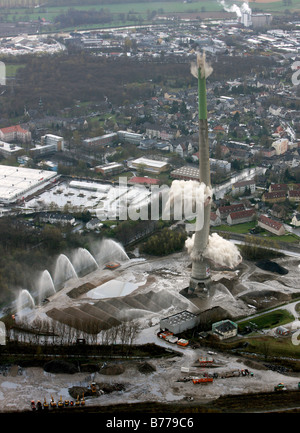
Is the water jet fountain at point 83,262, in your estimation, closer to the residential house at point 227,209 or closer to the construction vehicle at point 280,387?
the residential house at point 227,209

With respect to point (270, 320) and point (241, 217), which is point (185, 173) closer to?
point (241, 217)

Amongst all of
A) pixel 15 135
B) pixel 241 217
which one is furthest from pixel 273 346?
pixel 15 135

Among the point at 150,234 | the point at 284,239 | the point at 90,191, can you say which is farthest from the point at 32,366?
the point at 90,191

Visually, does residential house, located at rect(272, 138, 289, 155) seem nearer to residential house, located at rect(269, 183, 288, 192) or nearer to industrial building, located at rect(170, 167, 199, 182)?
industrial building, located at rect(170, 167, 199, 182)

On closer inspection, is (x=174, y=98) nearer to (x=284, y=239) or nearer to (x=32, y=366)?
(x=284, y=239)

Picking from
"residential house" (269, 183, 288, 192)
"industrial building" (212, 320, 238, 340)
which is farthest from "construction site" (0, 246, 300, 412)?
"residential house" (269, 183, 288, 192)

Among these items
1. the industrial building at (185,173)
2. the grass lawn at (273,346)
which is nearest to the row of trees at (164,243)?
the grass lawn at (273,346)

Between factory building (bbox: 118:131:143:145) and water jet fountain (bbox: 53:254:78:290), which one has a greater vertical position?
factory building (bbox: 118:131:143:145)
